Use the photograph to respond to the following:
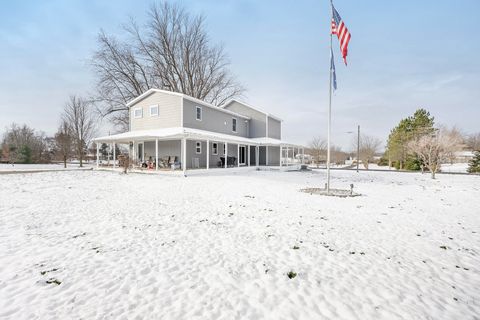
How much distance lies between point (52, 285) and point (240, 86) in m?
33.7

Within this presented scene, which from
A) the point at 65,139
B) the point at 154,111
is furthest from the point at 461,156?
the point at 65,139

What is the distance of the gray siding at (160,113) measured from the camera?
18.9m

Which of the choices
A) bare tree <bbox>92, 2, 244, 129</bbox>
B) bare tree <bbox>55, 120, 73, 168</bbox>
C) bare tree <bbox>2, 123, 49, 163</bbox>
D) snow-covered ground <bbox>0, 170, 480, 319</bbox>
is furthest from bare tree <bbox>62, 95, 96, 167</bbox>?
snow-covered ground <bbox>0, 170, 480, 319</bbox>

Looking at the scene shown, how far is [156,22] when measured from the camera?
2841 centimetres

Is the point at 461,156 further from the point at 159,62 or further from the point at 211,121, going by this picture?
the point at 159,62

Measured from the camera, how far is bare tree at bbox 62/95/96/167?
1139 inches

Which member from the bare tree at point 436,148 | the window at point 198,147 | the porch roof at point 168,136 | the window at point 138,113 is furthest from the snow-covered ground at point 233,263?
the bare tree at point 436,148

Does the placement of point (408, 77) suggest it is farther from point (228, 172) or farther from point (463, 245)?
point (463, 245)

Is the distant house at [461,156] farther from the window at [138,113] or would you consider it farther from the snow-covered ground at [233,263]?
the window at [138,113]

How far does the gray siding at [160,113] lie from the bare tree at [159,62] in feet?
23.3

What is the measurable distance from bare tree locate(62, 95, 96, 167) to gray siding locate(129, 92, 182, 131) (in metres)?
12.4

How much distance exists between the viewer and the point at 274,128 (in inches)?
1115

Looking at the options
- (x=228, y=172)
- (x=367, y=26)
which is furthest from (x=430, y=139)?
(x=228, y=172)

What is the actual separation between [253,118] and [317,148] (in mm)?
24873
